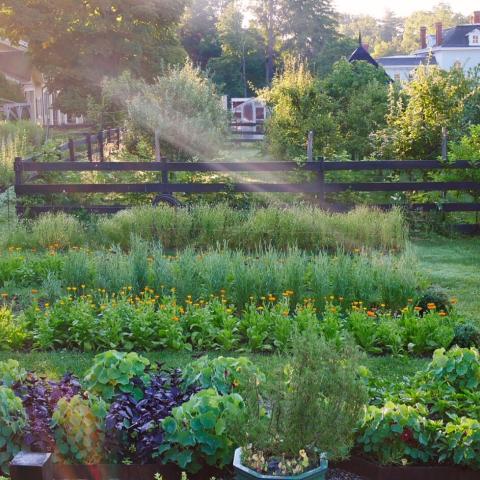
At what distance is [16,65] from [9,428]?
151 ft

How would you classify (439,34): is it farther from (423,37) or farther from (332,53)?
(332,53)

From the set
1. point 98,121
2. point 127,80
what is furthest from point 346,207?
point 98,121

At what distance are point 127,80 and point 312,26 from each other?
50.2m

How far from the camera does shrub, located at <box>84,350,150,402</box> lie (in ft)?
17.0

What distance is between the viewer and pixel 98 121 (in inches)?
1412

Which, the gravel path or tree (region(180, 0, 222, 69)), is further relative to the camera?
tree (region(180, 0, 222, 69))

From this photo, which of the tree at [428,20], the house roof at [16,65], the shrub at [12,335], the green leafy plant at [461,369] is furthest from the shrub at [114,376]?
the tree at [428,20]

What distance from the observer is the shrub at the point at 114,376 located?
5.19 m

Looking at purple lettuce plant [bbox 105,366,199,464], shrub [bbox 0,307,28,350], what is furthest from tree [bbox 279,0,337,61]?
purple lettuce plant [bbox 105,366,199,464]

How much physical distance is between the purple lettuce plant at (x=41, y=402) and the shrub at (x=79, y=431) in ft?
0.21

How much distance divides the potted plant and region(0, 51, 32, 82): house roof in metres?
44.7

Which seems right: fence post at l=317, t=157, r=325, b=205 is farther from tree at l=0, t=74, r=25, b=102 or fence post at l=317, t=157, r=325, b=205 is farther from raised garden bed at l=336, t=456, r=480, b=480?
tree at l=0, t=74, r=25, b=102

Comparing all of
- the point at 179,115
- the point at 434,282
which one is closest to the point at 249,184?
the point at 434,282

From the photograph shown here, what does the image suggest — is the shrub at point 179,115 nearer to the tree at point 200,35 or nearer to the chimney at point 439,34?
the chimney at point 439,34
